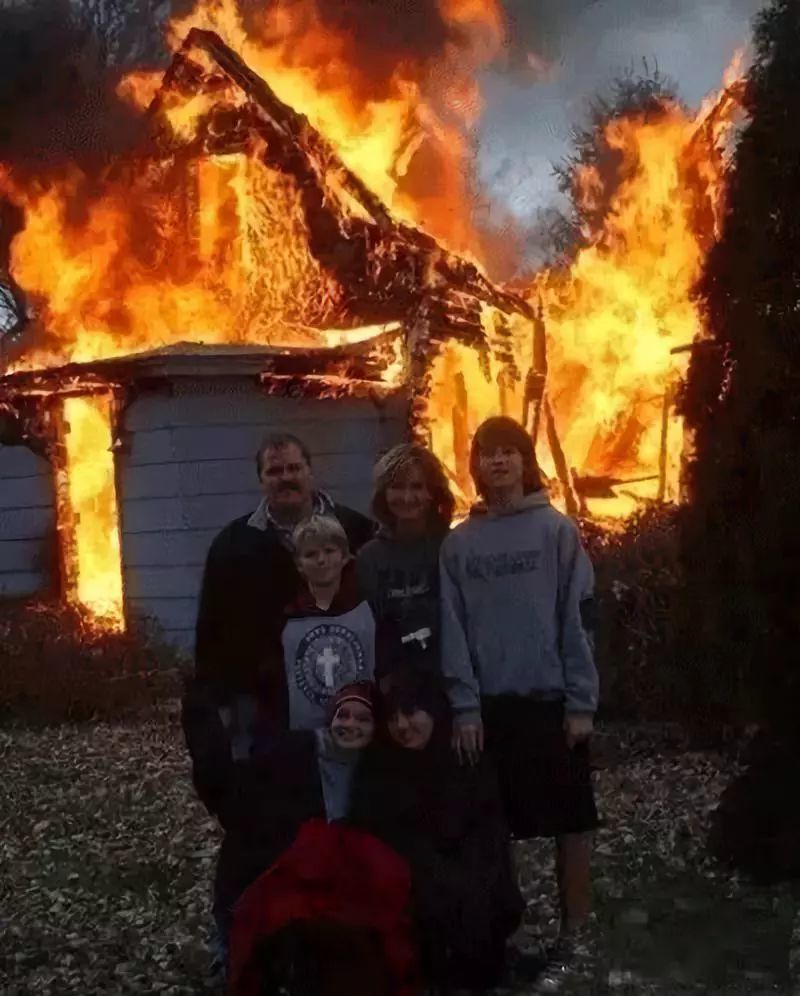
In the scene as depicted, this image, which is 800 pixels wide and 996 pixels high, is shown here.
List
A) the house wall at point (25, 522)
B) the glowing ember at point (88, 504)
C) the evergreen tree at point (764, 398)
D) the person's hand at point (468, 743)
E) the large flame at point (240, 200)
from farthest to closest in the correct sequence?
the house wall at point (25, 522)
the glowing ember at point (88, 504)
the large flame at point (240, 200)
the evergreen tree at point (764, 398)
the person's hand at point (468, 743)

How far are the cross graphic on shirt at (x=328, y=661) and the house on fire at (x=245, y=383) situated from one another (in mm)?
5776

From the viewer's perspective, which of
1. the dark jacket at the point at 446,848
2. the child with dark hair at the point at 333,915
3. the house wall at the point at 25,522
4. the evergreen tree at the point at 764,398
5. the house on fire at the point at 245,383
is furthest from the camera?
the house wall at the point at 25,522

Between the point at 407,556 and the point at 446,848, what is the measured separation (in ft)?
2.82

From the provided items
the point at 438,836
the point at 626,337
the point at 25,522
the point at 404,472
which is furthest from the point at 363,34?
the point at 438,836

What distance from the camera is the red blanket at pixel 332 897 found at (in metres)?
3.24

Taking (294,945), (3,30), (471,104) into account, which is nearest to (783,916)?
(294,945)

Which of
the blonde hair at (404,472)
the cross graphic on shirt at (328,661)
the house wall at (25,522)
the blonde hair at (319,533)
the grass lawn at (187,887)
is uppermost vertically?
the house wall at (25,522)

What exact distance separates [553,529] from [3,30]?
11.7 meters

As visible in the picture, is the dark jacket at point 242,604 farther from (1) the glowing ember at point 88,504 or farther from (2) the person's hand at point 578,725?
(1) the glowing ember at point 88,504

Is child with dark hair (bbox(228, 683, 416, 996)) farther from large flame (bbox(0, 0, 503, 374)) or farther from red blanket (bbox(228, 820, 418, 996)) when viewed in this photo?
large flame (bbox(0, 0, 503, 374))

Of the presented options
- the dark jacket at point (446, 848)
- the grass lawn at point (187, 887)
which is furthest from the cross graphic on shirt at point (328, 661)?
the grass lawn at point (187, 887)

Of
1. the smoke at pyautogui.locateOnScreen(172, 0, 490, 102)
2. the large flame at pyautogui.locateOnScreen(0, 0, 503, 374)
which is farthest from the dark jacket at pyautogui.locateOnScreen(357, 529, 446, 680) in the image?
the smoke at pyautogui.locateOnScreen(172, 0, 490, 102)

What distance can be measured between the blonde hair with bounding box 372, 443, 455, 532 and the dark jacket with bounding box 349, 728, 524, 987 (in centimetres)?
66

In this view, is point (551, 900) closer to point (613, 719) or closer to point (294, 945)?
point (294, 945)
